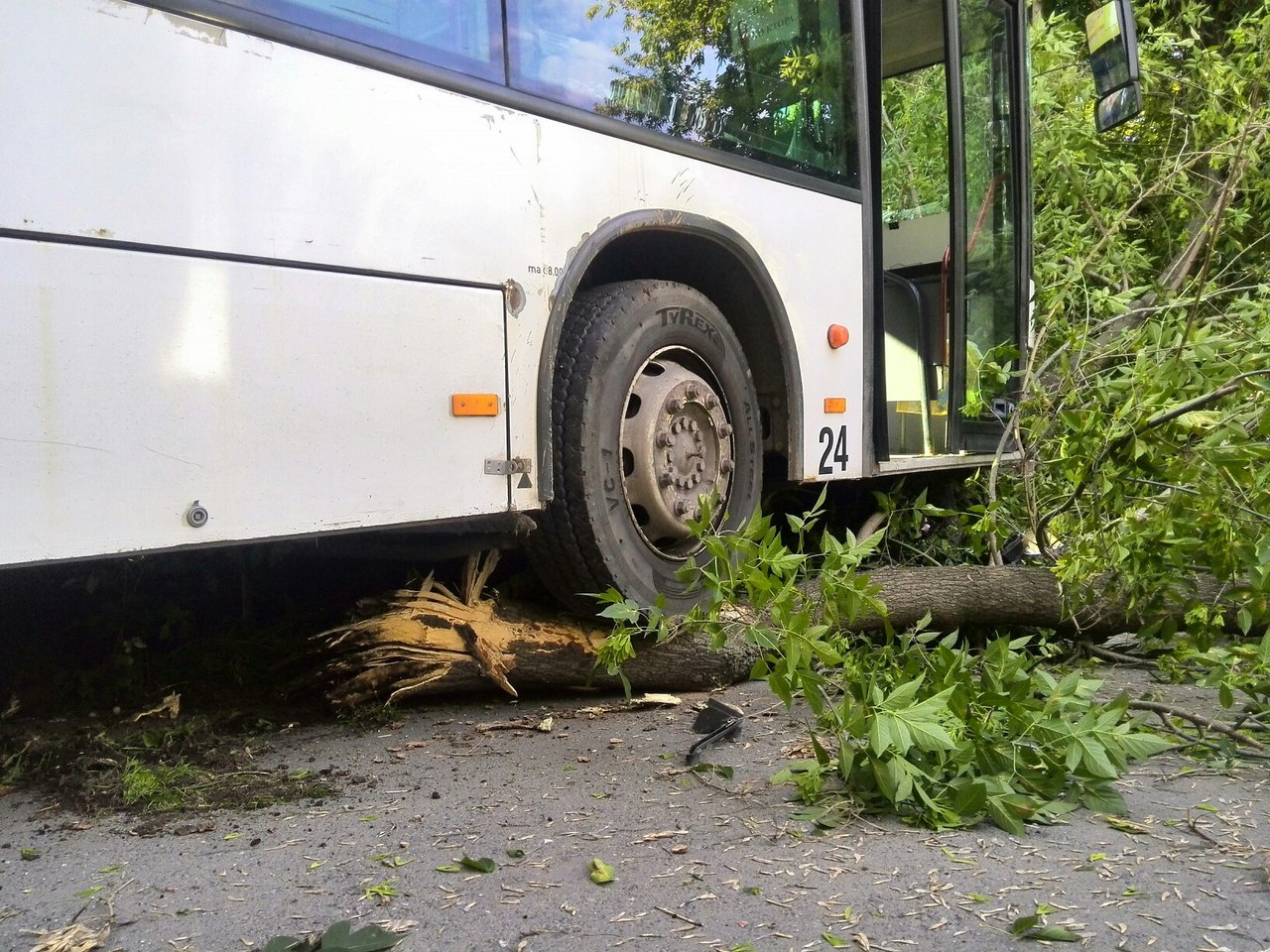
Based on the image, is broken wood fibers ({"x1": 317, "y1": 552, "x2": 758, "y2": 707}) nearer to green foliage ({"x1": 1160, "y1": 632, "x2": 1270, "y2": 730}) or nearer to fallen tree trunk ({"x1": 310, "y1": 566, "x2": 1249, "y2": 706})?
fallen tree trunk ({"x1": 310, "y1": 566, "x2": 1249, "y2": 706})

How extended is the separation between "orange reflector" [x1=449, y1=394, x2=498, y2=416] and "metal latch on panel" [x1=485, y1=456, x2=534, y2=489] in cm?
13

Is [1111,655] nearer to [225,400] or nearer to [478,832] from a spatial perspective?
[478,832]

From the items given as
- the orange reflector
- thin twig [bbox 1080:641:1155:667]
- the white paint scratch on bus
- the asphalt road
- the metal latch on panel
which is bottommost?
thin twig [bbox 1080:641:1155:667]

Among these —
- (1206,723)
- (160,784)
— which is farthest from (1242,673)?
(160,784)

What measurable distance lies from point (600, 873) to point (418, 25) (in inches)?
82.6

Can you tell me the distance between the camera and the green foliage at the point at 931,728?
2.14m

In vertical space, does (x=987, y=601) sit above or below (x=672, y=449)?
below

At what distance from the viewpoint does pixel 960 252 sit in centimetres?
500

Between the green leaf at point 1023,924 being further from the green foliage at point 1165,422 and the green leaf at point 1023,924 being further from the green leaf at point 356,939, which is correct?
the green foliage at point 1165,422

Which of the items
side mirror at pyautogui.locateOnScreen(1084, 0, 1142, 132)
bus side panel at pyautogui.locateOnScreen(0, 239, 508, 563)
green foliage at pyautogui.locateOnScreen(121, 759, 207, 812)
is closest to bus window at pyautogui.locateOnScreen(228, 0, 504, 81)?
bus side panel at pyautogui.locateOnScreen(0, 239, 508, 563)

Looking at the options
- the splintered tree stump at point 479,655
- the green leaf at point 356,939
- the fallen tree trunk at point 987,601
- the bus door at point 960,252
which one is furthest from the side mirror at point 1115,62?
the green leaf at point 356,939

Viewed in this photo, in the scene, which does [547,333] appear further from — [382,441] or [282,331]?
[282,331]

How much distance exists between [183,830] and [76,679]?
1174 mm

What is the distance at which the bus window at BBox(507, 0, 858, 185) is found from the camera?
9.95 ft
